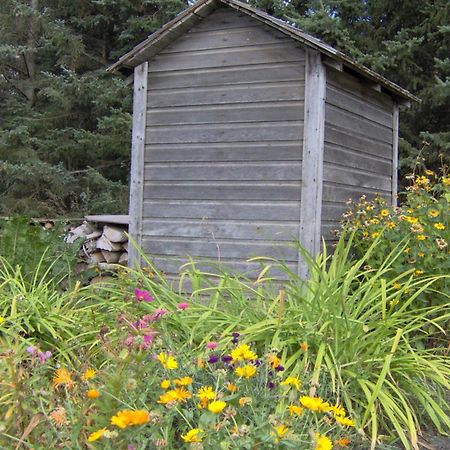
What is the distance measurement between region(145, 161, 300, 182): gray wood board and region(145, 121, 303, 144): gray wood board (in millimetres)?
239

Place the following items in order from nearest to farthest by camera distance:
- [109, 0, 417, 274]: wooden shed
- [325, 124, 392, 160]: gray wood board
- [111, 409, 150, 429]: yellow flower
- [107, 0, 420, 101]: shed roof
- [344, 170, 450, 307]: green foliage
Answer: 1. [111, 409, 150, 429]: yellow flower
2. [344, 170, 450, 307]: green foliage
3. [107, 0, 420, 101]: shed roof
4. [109, 0, 417, 274]: wooden shed
5. [325, 124, 392, 160]: gray wood board

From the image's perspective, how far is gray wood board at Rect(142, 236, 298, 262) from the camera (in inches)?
213

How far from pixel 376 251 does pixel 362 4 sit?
8.60 m

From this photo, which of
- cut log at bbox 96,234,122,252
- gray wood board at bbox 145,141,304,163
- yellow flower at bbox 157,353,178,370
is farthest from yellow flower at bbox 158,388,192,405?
cut log at bbox 96,234,122,252

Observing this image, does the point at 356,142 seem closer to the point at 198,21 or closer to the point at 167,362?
the point at 198,21

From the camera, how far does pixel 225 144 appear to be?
228 inches

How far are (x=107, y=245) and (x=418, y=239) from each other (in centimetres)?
463

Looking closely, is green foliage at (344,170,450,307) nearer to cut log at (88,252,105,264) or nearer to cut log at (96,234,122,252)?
cut log at (96,234,122,252)

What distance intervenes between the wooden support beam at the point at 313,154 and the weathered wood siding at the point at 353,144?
18 cm

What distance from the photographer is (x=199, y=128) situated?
5.92 metres

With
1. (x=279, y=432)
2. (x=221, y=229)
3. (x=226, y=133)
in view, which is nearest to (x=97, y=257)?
(x=221, y=229)

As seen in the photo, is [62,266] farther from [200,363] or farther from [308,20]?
[308,20]

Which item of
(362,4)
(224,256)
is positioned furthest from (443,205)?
(362,4)

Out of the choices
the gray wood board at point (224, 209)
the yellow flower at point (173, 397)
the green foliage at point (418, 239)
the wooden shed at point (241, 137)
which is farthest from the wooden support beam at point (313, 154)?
the yellow flower at point (173, 397)
